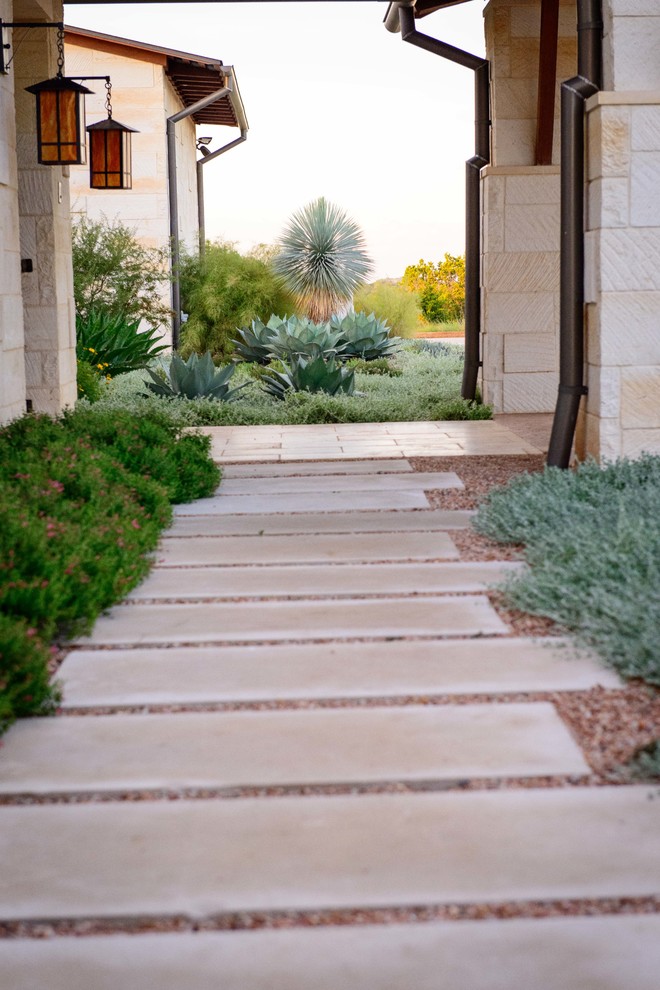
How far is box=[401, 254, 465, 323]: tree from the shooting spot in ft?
74.2

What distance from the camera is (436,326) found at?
22.1 m

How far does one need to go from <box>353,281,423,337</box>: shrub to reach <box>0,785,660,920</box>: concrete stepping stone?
49.1 feet

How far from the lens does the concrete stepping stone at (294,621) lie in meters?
3.31

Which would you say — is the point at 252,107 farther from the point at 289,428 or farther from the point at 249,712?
the point at 249,712

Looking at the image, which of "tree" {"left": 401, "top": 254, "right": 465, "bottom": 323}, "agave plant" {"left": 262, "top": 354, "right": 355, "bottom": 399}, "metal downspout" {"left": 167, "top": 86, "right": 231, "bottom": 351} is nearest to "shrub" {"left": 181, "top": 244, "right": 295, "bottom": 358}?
"metal downspout" {"left": 167, "top": 86, "right": 231, "bottom": 351}

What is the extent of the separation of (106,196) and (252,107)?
9256 mm

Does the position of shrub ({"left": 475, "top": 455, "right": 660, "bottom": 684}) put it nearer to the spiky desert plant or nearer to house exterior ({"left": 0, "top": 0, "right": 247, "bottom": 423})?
house exterior ({"left": 0, "top": 0, "right": 247, "bottom": 423})

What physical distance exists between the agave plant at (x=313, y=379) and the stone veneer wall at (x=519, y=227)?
4.51 feet

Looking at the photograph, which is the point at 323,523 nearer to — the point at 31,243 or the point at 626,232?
the point at 626,232

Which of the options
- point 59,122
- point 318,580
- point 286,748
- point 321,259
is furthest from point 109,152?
point 321,259

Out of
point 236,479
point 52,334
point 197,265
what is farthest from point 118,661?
point 197,265

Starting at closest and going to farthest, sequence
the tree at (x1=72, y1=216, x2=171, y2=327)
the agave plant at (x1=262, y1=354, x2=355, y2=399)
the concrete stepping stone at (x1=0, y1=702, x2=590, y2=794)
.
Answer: the concrete stepping stone at (x1=0, y1=702, x2=590, y2=794), the agave plant at (x1=262, y1=354, x2=355, y2=399), the tree at (x1=72, y1=216, x2=171, y2=327)

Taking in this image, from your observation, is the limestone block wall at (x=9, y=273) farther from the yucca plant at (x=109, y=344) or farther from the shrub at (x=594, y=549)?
the yucca plant at (x=109, y=344)

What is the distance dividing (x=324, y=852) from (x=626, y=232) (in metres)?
4.00
